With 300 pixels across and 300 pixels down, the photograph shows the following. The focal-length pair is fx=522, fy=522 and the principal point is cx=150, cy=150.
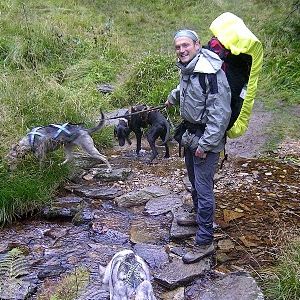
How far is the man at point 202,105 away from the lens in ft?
12.7

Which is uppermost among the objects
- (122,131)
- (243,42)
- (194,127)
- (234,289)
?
(243,42)

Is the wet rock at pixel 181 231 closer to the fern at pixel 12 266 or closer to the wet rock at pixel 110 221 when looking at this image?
the wet rock at pixel 110 221

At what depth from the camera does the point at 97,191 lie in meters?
A: 6.06

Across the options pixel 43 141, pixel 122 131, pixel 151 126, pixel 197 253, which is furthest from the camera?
pixel 122 131

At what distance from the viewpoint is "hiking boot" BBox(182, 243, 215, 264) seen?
14.2ft

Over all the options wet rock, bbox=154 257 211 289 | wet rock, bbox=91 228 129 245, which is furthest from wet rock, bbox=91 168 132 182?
wet rock, bbox=154 257 211 289

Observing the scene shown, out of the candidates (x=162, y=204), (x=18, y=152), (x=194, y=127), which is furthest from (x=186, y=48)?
(x=18, y=152)

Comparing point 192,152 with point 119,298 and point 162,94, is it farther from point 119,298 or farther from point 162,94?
point 162,94

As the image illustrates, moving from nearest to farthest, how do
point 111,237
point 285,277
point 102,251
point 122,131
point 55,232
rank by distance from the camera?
point 285,277
point 102,251
point 111,237
point 55,232
point 122,131

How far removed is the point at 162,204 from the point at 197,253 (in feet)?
4.29

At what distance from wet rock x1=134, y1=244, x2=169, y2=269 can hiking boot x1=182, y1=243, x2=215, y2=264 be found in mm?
233

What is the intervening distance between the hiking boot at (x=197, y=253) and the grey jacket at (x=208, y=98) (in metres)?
0.91

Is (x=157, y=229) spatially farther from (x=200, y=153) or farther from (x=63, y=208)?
(x=200, y=153)

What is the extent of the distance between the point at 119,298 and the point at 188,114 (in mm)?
1551
